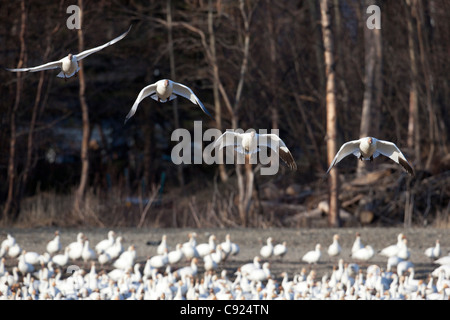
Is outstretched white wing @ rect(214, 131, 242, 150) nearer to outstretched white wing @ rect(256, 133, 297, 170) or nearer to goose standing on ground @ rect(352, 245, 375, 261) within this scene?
outstretched white wing @ rect(256, 133, 297, 170)

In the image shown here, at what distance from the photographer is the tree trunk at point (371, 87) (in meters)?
21.0

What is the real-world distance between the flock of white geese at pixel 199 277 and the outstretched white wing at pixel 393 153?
2.63 metres

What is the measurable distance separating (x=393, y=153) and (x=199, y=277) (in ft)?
17.6

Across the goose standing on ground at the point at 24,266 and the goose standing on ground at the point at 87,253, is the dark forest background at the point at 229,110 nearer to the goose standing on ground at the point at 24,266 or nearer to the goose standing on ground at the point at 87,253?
the goose standing on ground at the point at 87,253

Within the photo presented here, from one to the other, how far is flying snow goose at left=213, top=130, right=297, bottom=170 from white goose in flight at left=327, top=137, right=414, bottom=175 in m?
0.58

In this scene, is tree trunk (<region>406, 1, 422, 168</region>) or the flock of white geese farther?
tree trunk (<region>406, 1, 422, 168</region>)

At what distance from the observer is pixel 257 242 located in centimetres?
1554

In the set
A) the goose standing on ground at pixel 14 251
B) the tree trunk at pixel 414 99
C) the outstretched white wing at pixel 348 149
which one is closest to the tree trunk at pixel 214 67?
the tree trunk at pixel 414 99

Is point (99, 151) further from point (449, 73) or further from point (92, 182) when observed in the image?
point (449, 73)

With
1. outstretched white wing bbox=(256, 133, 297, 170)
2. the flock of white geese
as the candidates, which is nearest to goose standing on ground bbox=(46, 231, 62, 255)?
the flock of white geese

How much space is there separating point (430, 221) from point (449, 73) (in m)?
4.93

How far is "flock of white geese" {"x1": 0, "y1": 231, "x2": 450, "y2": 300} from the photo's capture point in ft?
37.5

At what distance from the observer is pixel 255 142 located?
8.79 m
